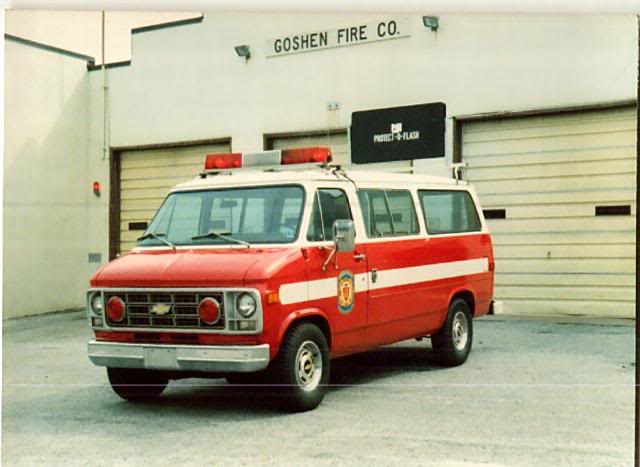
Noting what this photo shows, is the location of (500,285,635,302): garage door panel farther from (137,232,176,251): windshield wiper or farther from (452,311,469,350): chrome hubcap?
(137,232,176,251): windshield wiper

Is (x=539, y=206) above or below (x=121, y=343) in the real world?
above

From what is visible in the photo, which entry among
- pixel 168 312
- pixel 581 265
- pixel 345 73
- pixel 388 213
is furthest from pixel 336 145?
pixel 581 265

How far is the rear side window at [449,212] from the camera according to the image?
7469 millimetres

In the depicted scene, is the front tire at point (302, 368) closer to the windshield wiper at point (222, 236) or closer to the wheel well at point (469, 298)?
the windshield wiper at point (222, 236)

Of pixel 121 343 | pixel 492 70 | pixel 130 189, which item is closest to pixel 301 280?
pixel 121 343

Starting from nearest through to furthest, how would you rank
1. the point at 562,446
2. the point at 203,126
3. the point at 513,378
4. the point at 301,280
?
the point at 562,446 → the point at 301,280 → the point at 513,378 → the point at 203,126

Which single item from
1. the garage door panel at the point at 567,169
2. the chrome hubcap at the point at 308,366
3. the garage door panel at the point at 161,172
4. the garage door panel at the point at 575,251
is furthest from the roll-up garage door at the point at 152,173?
the garage door panel at the point at 575,251

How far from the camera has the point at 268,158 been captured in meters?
6.55

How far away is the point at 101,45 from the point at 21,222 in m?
1.45

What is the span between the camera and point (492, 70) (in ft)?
20.9

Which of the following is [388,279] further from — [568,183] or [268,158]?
[568,183]

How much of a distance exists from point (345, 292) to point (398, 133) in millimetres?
1333

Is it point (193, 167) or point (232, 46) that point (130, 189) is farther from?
point (232, 46)

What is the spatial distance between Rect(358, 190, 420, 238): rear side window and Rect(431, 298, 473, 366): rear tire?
952 mm
